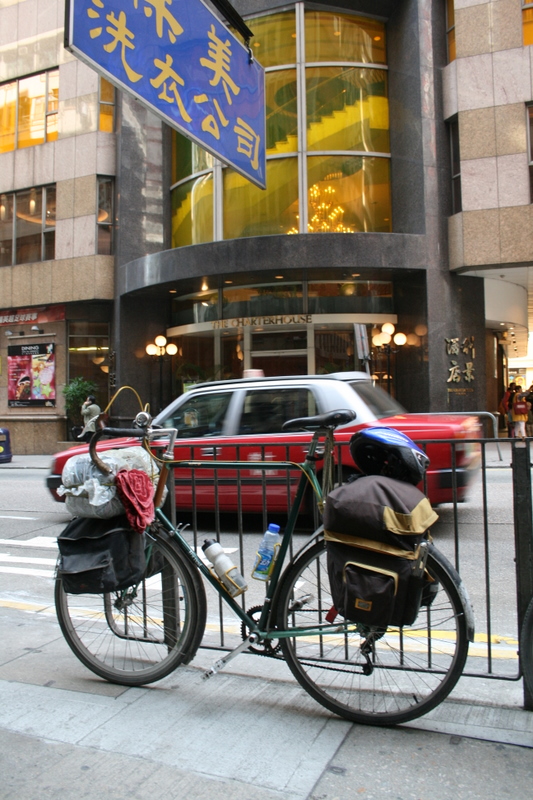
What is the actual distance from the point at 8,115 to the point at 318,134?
485 inches

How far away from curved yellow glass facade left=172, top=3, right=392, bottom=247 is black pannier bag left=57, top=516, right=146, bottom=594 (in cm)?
1662

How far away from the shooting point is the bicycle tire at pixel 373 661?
2.72 m

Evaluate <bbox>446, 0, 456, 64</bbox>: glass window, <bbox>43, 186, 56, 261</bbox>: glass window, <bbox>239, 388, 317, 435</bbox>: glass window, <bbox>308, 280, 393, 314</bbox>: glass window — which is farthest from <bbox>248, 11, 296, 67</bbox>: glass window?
<bbox>239, 388, 317, 435</bbox>: glass window

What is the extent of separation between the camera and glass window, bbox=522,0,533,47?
17375 mm

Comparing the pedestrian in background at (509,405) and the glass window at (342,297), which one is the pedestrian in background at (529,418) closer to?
the pedestrian in background at (509,405)

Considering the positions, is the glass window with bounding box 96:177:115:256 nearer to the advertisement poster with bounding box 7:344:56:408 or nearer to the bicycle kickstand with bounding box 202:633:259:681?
the advertisement poster with bounding box 7:344:56:408

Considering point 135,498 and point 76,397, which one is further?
point 76,397

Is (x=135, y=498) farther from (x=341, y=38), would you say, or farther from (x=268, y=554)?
(x=341, y=38)

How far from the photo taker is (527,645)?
2684mm

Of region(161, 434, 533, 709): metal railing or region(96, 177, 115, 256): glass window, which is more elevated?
region(96, 177, 115, 256): glass window

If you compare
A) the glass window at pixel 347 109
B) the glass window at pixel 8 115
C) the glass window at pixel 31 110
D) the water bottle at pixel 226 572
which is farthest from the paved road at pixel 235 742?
the glass window at pixel 8 115

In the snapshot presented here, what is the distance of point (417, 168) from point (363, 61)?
3939 mm

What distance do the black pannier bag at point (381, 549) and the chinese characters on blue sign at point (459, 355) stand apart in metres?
16.2

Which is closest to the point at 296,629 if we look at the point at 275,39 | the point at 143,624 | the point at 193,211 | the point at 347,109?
the point at 143,624
